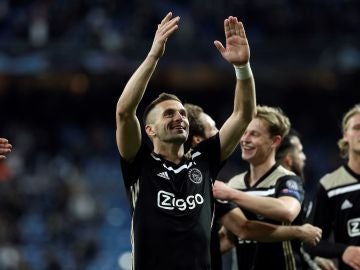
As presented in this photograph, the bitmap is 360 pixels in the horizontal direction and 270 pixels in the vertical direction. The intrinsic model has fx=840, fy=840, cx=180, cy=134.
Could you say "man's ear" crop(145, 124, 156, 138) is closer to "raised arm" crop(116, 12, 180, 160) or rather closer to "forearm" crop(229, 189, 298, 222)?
"raised arm" crop(116, 12, 180, 160)

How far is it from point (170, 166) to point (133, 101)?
499mm

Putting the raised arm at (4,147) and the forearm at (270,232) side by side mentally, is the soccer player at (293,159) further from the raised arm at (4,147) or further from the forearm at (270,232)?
the raised arm at (4,147)

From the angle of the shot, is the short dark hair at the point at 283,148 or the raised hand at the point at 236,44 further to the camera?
the short dark hair at the point at 283,148

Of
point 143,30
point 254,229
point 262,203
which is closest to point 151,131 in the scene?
point 262,203

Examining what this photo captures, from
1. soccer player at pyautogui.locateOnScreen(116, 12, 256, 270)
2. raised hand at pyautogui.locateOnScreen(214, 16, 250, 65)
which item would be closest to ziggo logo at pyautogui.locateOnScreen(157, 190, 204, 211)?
soccer player at pyautogui.locateOnScreen(116, 12, 256, 270)

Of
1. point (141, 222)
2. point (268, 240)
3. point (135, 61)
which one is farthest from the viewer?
point (135, 61)

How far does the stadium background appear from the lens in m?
16.6

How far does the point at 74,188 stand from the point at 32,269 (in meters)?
2.15

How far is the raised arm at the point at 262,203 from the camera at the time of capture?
5.02 metres

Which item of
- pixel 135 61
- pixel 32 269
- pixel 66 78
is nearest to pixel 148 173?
pixel 32 269

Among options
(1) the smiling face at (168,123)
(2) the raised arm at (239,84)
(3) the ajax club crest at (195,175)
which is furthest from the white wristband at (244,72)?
(3) the ajax club crest at (195,175)

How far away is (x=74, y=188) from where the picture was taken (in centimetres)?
1661

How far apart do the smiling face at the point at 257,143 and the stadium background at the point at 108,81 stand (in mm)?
10454

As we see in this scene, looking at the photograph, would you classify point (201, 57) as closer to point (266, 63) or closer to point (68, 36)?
point (266, 63)
